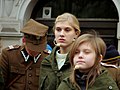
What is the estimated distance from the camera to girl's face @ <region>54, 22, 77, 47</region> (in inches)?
104

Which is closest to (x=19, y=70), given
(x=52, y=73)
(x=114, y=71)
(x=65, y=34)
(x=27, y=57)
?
(x=27, y=57)

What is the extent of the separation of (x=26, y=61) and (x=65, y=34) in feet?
1.83

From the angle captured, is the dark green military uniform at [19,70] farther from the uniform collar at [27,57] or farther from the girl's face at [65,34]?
the girl's face at [65,34]

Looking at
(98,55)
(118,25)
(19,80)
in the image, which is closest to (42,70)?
(19,80)

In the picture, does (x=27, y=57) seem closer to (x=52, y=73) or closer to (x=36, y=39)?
(x=36, y=39)

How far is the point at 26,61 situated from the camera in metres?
3.06

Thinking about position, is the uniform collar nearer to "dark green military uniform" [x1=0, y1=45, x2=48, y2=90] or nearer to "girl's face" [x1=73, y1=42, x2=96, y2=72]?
"dark green military uniform" [x1=0, y1=45, x2=48, y2=90]

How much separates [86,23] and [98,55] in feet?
18.5

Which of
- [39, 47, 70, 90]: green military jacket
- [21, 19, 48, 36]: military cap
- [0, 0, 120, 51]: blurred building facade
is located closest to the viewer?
[39, 47, 70, 90]: green military jacket

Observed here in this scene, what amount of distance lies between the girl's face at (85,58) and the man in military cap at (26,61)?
0.80m

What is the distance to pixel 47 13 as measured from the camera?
26.5 feet

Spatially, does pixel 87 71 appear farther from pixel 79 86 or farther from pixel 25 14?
pixel 25 14

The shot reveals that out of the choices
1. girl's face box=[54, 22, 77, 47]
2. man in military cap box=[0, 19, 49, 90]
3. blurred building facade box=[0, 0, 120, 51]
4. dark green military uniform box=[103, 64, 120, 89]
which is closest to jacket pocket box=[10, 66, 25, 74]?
man in military cap box=[0, 19, 49, 90]

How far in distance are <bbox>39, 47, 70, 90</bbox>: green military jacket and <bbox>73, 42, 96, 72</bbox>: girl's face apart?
0.37m
